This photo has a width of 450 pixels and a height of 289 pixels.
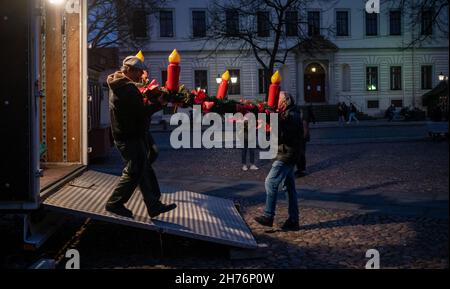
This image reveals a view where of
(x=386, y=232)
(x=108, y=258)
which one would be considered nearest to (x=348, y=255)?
(x=386, y=232)

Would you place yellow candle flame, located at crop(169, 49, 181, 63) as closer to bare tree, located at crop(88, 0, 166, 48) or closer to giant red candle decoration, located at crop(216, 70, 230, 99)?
giant red candle decoration, located at crop(216, 70, 230, 99)

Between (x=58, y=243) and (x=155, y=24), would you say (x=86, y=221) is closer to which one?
(x=58, y=243)

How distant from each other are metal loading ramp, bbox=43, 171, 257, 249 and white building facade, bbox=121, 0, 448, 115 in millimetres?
37089

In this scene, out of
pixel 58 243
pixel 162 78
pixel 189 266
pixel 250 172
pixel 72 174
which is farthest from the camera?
pixel 162 78

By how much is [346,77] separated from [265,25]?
1240 cm

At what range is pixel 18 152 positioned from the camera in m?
5.03

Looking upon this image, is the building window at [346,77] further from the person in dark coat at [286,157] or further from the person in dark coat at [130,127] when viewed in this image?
the person in dark coat at [130,127]

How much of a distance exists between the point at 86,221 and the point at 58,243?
1.27 metres

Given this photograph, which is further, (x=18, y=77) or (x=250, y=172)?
(x=250, y=172)

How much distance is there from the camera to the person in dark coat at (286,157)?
704 centimetres

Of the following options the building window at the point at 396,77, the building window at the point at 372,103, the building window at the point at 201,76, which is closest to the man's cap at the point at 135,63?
the building window at the point at 201,76

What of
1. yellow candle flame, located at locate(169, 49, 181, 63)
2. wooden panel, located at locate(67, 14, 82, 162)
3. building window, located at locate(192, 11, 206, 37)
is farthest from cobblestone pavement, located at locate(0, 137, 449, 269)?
building window, located at locate(192, 11, 206, 37)

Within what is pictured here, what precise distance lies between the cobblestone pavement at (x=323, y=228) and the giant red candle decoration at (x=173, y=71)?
5.87 feet

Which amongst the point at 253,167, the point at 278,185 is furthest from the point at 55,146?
the point at 253,167
